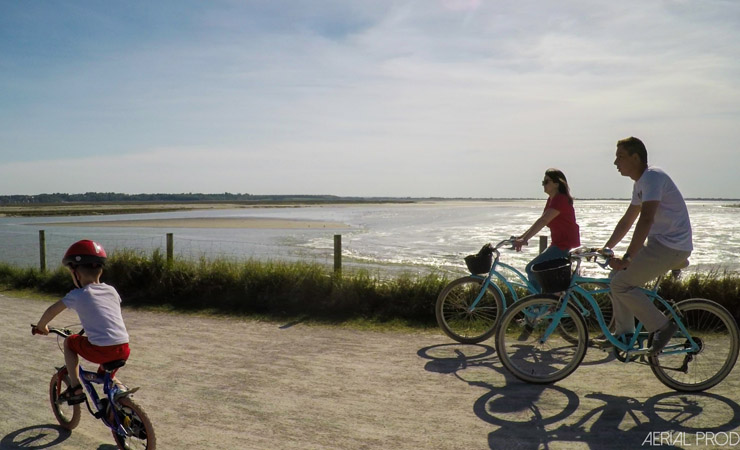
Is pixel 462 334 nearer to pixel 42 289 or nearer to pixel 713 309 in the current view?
pixel 713 309

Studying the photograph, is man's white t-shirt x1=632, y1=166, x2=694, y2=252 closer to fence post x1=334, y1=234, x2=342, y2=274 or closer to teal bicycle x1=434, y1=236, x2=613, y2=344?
teal bicycle x1=434, y1=236, x2=613, y2=344

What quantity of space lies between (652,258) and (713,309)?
0.87 metres

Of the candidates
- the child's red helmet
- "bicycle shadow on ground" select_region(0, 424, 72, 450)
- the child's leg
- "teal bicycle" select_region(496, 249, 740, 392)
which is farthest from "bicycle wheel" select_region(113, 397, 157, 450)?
"teal bicycle" select_region(496, 249, 740, 392)

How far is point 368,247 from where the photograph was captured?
88.6 ft

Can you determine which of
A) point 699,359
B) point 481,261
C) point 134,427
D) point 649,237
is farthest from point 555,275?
point 134,427

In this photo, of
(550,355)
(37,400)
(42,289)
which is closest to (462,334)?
(550,355)

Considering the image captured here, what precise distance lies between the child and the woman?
A: 4431 millimetres

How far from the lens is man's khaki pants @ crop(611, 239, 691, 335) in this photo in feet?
16.1

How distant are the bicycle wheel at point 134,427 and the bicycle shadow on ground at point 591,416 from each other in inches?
89.9

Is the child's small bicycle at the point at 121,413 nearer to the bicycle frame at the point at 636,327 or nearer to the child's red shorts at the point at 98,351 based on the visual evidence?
the child's red shorts at the point at 98,351

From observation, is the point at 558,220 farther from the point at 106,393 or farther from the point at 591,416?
the point at 106,393

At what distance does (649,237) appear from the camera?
16.5 ft

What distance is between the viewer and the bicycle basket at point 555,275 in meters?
5.27

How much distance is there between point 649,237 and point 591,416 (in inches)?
→ 62.1
